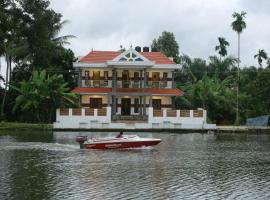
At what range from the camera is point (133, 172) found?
2498 cm

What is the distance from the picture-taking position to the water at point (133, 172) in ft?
64.0

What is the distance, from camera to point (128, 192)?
64.1 ft

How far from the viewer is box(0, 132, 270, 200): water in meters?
19.5

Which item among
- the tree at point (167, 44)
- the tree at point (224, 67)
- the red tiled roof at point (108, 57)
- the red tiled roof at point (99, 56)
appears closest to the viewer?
the red tiled roof at point (108, 57)

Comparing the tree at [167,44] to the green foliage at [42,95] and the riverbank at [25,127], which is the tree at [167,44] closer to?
the green foliage at [42,95]

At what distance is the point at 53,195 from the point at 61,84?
42030 millimetres

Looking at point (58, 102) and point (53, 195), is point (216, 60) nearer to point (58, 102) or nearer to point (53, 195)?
point (58, 102)

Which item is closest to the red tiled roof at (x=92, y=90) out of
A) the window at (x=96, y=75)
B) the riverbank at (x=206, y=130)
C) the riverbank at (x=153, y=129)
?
the window at (x=96, y=75)

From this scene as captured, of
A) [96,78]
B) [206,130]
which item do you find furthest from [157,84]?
[206,130]

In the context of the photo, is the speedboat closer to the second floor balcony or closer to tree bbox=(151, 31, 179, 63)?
the second floor balcony

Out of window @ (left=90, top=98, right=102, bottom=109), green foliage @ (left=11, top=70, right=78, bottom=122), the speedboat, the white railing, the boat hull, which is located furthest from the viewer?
window @ (left=90, top=98, right=102, bottom=109)

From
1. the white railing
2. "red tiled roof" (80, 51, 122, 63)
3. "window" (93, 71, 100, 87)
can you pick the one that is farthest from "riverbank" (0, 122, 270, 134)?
"red tiled roof" (80, 51, 122, 63)

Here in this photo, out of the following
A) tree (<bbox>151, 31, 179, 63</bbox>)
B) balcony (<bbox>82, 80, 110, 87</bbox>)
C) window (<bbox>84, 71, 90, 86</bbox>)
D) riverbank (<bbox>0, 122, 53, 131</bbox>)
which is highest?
tree (<bbox>151, 31, 179, 63</bbox>)

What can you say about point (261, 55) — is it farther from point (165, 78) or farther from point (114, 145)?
point (114, 145)
